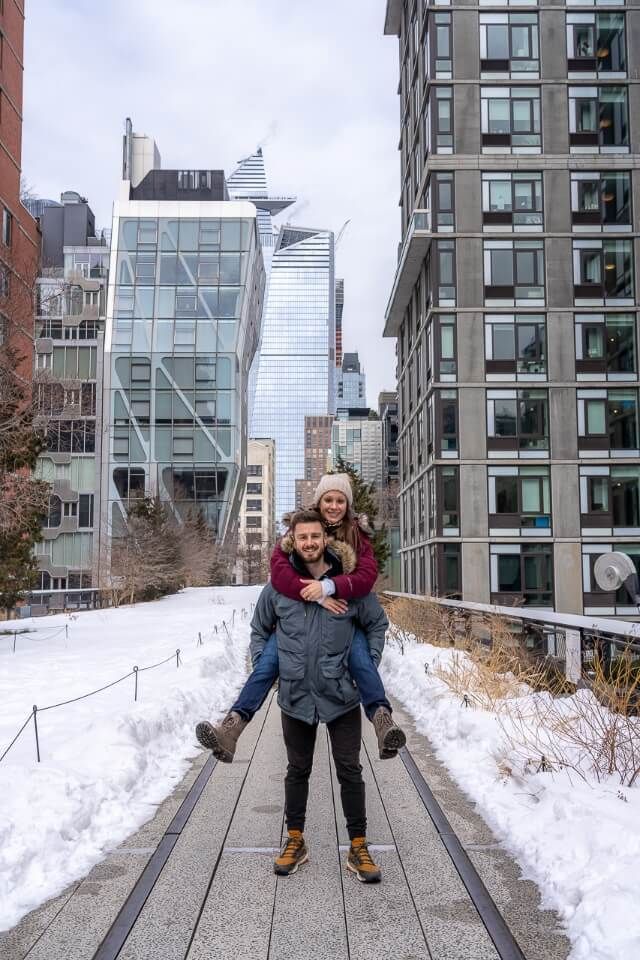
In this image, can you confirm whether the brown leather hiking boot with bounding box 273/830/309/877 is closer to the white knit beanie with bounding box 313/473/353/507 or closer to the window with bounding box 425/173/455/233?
the white knit beanie with bounding box 313/473/353/507

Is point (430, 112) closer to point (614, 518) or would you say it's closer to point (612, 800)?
point (614, 518)

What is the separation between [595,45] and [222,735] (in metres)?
40.2

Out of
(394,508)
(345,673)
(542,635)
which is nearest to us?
(345,673)

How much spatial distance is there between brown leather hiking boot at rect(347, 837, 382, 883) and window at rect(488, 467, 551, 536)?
31.6 meters

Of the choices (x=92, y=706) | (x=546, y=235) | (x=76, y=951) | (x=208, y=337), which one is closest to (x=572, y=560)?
(x=546, y=235)

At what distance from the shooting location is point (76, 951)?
3984 millimetres

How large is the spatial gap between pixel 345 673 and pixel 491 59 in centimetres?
3877

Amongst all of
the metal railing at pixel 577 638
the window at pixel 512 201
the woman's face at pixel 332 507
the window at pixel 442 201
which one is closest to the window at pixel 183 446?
the window at pixel 442 201

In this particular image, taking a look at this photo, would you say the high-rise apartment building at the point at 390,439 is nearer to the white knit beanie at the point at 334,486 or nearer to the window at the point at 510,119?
the window at the point at 510,119

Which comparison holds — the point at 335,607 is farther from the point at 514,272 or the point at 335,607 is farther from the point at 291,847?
the point at 514,272

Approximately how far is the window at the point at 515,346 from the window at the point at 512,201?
159 inches

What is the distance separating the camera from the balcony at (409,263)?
38.2 metres

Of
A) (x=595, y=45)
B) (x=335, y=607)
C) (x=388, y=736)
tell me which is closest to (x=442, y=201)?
(x=595, y=45)

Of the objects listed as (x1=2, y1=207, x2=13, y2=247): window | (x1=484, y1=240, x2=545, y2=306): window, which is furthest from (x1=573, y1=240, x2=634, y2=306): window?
(x1=2, y1=207, x2=13, y2=247): window
